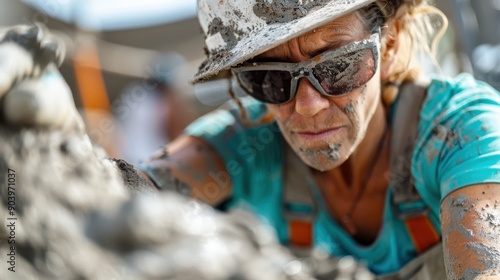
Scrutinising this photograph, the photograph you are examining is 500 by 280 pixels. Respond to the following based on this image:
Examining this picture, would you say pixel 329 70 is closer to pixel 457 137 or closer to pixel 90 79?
pixel 457 137

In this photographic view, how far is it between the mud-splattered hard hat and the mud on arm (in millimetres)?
430

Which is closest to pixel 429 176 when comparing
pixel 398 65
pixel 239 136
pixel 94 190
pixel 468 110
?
pixel 468 110

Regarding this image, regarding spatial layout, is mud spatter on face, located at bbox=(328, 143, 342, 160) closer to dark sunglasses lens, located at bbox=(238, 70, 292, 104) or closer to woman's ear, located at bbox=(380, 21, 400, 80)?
dark sunglasses lens, located at bbox=(238, 70, 292, 104)

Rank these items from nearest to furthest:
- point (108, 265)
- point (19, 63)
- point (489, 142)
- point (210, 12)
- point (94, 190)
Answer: point (108, 265), point (94, 190), point (19, 63), point (489, 142), point (210, 12)

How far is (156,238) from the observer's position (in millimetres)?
1011

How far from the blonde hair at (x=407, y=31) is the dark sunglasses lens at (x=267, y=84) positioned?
32 cm

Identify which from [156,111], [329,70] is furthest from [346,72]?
[156,111]

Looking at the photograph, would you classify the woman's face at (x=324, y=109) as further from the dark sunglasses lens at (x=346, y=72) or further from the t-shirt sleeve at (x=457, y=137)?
the t-shirt sleeve at (x=457, y=137)

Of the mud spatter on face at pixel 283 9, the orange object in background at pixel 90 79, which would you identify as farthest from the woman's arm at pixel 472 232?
the orange object in background at pixel 90 79

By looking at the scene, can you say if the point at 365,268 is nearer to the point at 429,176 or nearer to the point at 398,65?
the point at 429,176

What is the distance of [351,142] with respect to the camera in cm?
204

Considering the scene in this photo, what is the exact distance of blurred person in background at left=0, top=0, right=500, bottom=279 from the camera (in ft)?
5.98

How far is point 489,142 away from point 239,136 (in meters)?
0.97

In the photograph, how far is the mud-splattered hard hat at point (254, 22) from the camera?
1.78 meters
